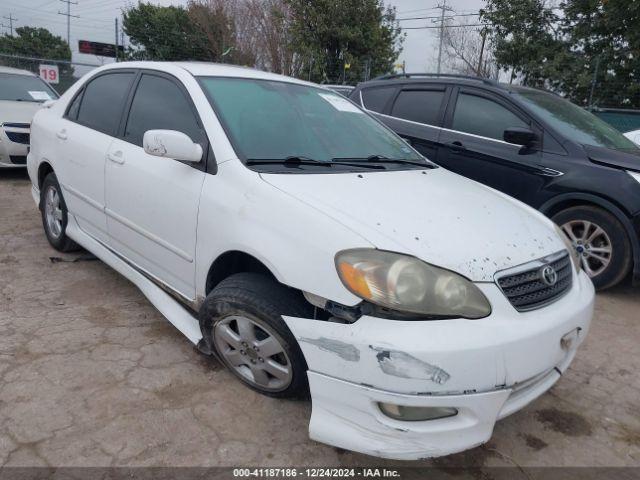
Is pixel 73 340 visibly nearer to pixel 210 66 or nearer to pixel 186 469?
pixel 186 469

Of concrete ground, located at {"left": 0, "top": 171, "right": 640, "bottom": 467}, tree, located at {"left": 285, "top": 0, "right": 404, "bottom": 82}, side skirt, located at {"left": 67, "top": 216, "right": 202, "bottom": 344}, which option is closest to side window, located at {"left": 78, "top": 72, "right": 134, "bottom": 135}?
side skirt, located at {"left": 67, "top": 216, "right": 202, "bottom": 344}

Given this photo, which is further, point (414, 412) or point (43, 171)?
point (43, 171)

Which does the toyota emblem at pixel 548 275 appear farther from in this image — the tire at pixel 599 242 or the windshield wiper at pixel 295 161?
the tire at pixel 599 242

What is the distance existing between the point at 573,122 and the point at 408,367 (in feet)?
13.0

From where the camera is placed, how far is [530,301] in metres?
2.11

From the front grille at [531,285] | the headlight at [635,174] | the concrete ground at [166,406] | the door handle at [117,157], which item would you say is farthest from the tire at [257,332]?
the headlight at [635,174]

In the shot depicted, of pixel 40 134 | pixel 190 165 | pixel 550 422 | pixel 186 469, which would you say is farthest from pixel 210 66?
pixel 550 422

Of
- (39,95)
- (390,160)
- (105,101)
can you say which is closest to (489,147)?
(390,160)

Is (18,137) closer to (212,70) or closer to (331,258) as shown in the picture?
(212,70)

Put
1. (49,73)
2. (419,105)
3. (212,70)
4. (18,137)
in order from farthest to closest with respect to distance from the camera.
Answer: (49,73) < (18,137) < (419,105) < (212,70)

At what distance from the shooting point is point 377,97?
5.95 meters

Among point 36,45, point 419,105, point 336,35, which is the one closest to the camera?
point 419,105

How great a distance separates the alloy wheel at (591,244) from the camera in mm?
4191

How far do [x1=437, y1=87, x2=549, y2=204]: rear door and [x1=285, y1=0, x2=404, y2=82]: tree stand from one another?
15919 mm
